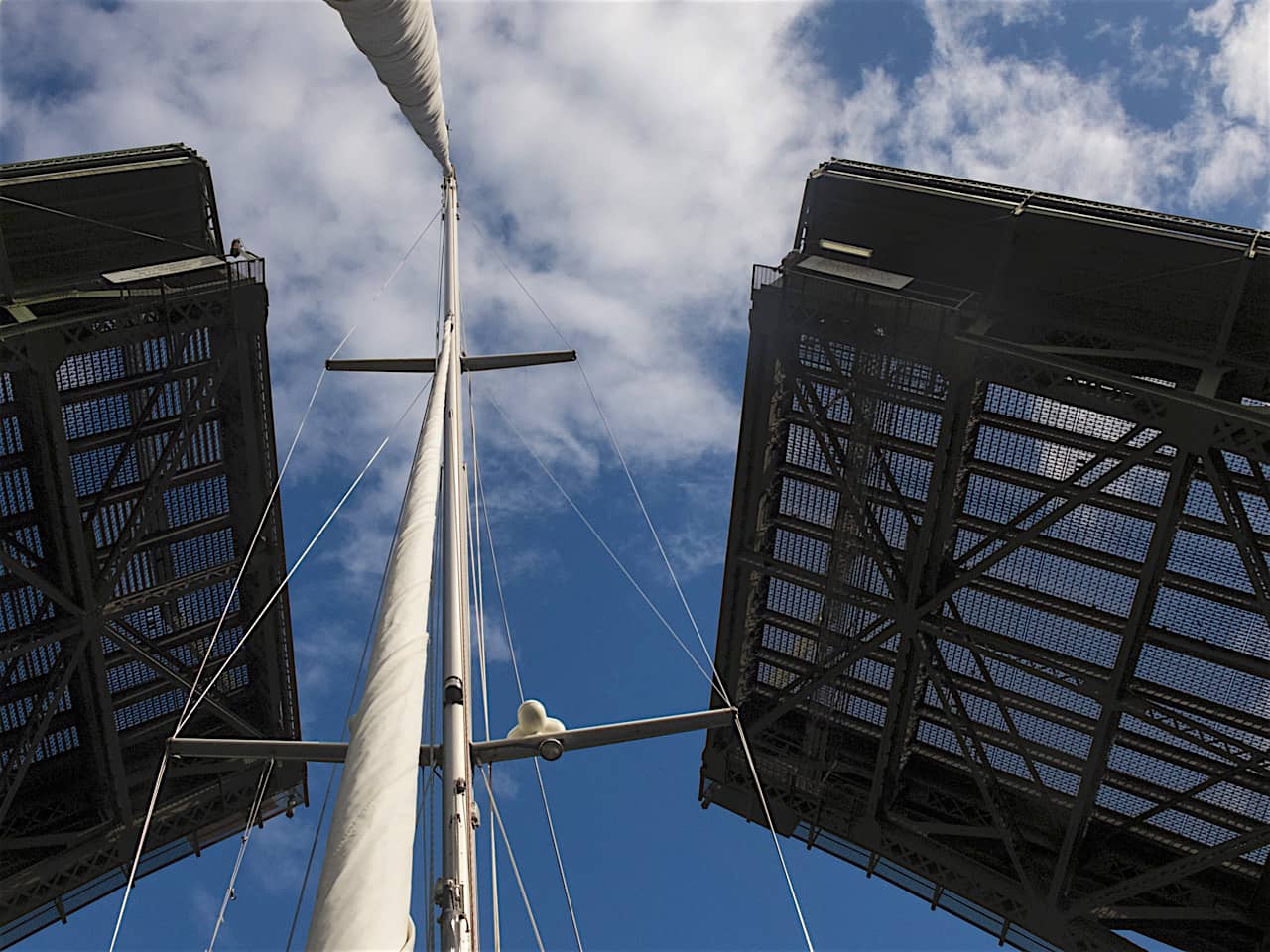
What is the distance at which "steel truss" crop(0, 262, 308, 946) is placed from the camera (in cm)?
1786

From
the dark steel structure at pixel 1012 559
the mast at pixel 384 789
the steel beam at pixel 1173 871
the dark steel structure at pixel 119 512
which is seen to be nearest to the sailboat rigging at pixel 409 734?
the mast at pixel 384 789

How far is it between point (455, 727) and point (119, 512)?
1422cm

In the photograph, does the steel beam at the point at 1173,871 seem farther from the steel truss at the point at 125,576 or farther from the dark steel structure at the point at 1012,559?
the steel truss at the point at 125,576

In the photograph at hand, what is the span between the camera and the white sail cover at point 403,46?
7230 millimetres

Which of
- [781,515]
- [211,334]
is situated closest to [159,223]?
[211,334]

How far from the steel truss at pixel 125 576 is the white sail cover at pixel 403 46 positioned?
755cm

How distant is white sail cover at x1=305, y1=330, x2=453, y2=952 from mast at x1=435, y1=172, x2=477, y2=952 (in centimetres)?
45

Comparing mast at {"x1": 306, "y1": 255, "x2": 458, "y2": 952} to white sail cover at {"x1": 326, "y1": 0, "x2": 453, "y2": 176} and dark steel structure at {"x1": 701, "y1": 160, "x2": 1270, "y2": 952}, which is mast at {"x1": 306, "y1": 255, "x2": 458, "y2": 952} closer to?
white sail cover at {"x1": 326, "y1": 0, "x2": 453, "y2": 176}

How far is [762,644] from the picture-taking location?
856 inches

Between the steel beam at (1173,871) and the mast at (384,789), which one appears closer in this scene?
the mast at (384,789)

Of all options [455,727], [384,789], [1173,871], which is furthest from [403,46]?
[1173,871]

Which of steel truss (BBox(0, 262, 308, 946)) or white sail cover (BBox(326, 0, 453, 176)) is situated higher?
white sail cover (BBox(326, 0, 453, 176))

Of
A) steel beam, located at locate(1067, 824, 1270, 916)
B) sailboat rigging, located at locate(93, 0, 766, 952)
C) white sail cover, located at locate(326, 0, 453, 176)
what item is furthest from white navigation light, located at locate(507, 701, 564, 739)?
steel beam, located at locate(1067, 824, 1270, 916)

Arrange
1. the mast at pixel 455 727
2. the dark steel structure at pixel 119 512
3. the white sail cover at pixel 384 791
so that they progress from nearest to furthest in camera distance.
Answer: the white sail cover at pixel 384 791 < the mast at pixel 455 727 < the dark steel structure at pixel 119 512
